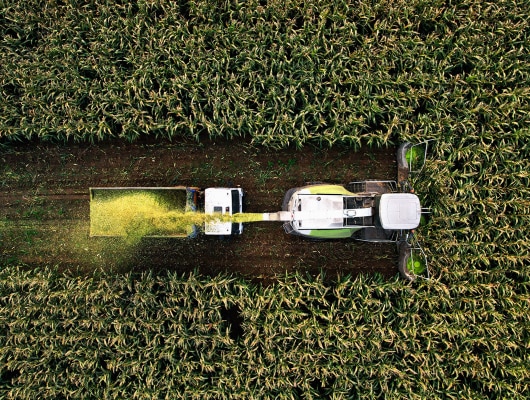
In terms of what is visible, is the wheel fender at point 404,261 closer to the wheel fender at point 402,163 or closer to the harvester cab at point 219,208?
the wheel fender at point 402,163

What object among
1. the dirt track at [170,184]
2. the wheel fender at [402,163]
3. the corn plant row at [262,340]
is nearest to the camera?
the corn plant row at [262,340]

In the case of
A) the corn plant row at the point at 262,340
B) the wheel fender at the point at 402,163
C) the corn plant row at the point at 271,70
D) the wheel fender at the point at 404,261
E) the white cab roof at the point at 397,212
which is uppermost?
the corn plant row at the point at 271,70

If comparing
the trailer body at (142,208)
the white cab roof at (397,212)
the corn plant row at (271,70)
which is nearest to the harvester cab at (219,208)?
the trailer body at (142,208)

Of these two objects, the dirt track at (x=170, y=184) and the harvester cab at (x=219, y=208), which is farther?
the dirt track at (x=170, y=184)

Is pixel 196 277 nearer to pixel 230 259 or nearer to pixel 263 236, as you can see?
pixel 230 259

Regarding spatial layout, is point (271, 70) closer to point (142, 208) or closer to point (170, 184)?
point (170, 184)

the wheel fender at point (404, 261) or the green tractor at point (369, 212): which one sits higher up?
the green tractor at point (369, 212)

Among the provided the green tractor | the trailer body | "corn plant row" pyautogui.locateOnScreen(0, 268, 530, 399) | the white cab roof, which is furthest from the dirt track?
the white cab roof
